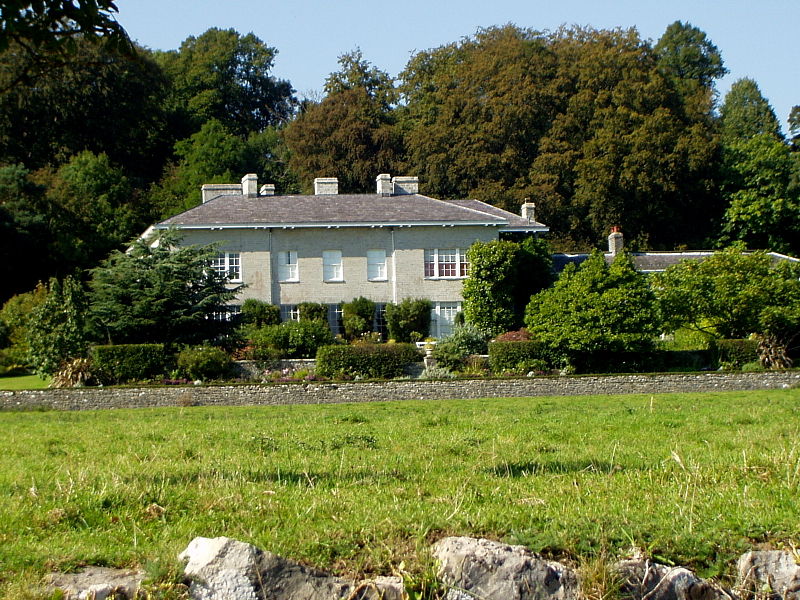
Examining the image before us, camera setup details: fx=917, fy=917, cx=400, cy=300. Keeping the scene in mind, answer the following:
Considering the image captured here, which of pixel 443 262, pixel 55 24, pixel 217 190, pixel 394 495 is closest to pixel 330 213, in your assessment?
pixel 443 262

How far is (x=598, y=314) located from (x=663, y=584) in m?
25.0

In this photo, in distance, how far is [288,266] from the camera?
40562 mm

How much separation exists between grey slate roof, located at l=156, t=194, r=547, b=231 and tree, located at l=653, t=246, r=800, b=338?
8898mm

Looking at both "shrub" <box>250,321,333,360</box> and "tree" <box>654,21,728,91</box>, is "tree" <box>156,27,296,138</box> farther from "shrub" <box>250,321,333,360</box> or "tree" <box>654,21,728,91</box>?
"shrub" <box>250,321,333,360</box>

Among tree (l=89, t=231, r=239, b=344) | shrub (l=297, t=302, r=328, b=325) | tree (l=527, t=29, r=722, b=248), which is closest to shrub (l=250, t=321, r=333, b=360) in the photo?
tree (l=89, t=231, r=239, b=344)

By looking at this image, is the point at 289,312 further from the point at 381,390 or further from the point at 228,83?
the point at 228,83

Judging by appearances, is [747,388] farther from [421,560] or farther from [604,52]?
[604,52]

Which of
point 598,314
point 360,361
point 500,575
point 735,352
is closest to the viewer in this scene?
point 500,575

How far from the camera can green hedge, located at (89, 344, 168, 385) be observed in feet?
95.0

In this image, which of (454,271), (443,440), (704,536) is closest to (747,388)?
(454,271)

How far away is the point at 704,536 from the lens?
22.1 feet

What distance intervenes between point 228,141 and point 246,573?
5766cm

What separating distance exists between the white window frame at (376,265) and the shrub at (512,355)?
35.4 feet

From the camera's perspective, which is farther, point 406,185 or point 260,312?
point 406,185
